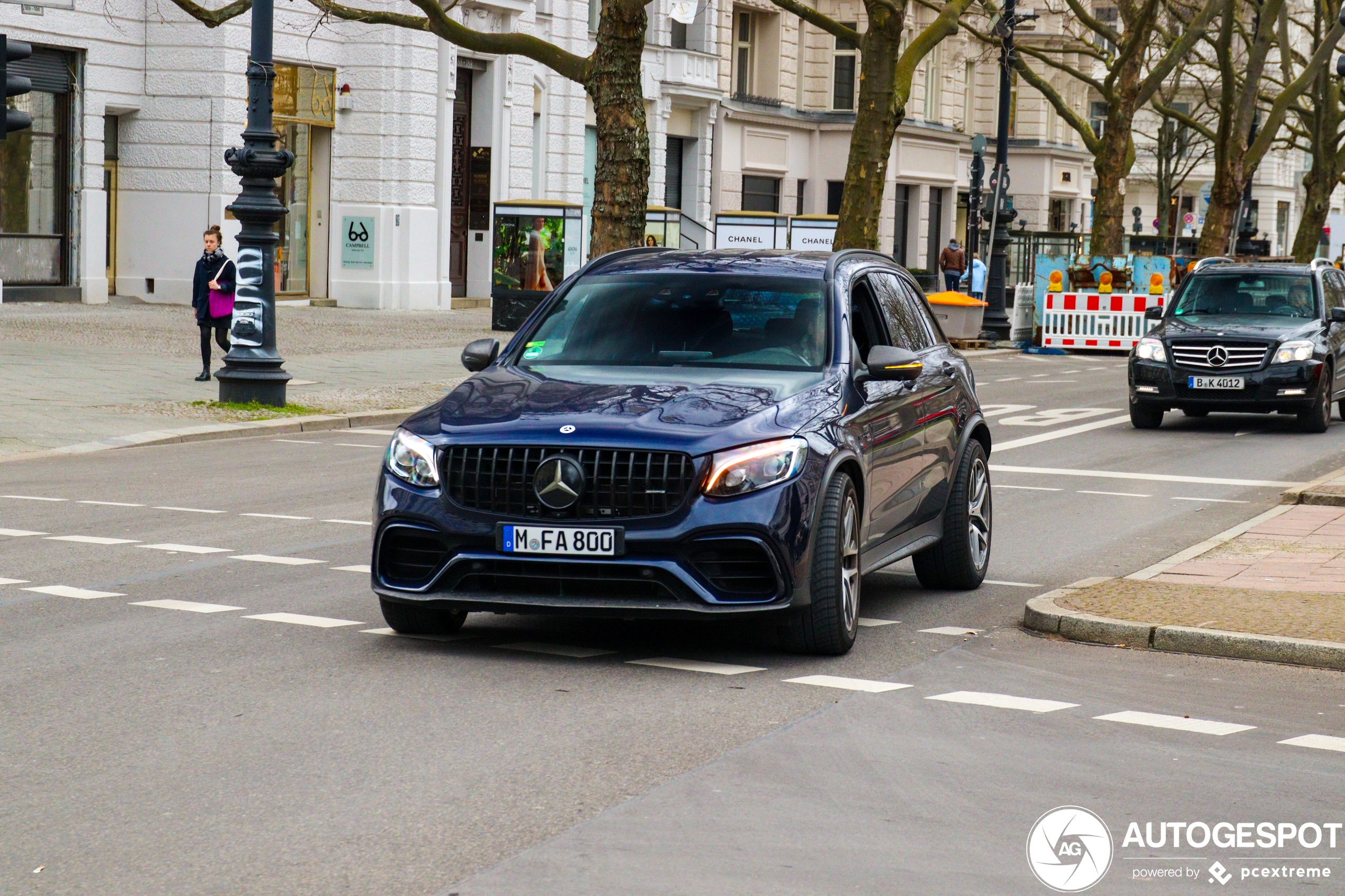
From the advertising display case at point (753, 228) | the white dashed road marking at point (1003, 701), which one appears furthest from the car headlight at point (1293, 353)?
the advertising display case at point (753, 228)

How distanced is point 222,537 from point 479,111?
29360 millimetres

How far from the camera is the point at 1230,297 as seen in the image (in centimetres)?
2022

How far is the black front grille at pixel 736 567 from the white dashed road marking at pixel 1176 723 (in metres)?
1.31

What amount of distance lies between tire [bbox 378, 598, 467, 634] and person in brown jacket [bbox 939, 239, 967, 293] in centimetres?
3573

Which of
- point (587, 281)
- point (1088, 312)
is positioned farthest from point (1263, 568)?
point (1088, 312)

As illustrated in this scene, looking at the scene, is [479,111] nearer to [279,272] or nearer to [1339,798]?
[279,272]

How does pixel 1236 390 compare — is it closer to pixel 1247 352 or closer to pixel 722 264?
pixel 1247 352

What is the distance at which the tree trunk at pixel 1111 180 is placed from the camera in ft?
128

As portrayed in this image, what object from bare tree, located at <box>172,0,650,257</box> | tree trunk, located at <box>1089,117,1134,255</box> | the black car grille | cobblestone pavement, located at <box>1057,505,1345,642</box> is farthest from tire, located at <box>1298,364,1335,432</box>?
tree trunk, located at <box>1089,117,1134,255</box>

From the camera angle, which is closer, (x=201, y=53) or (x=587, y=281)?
(x=587, y=281)

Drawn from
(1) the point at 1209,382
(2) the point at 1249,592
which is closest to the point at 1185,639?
(2) the point at 1249,592

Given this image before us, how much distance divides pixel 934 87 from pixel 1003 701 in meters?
57.2

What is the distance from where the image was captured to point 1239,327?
19.4m

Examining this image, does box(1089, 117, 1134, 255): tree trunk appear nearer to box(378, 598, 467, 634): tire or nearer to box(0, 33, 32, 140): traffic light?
box(0, 33, 32, 140): traffic light
